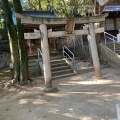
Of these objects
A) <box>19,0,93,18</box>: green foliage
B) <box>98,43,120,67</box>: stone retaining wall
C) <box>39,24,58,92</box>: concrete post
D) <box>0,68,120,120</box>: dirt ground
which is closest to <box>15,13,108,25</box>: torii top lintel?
<box>39,24,58,92</box>: concrete post

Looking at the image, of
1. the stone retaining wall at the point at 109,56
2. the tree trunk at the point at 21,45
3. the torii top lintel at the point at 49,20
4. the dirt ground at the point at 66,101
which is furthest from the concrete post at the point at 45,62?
the stone retaining wall at the point at 109,56

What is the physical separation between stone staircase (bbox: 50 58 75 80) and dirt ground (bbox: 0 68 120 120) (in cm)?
120

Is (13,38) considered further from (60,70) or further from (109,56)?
(109,56)

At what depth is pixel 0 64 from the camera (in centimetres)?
1435

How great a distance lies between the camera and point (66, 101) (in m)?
6.54

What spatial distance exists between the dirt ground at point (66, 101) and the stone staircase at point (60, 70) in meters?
1.20

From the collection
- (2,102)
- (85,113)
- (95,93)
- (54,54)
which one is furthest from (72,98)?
(54,54)

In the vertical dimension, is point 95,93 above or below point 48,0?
below

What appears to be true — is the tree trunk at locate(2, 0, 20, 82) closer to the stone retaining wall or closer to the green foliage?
the stone retaining wall

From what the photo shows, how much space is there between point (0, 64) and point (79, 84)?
770cm

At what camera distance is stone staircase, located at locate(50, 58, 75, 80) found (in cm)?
1062

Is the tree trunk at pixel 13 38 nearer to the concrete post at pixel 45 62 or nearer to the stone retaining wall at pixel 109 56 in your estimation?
the concrete post at pixel 45 62

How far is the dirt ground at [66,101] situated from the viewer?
17.6ft

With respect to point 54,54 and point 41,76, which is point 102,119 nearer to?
point 41,76
